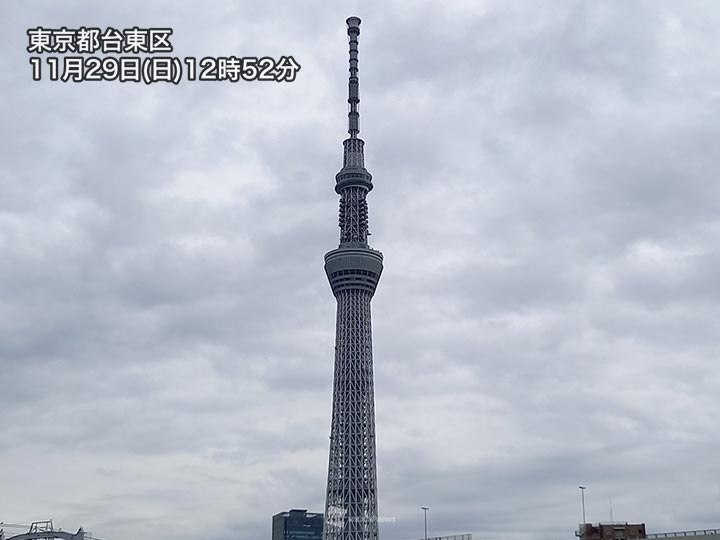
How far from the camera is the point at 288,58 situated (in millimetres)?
90812

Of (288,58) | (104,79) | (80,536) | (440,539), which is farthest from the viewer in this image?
(440,539)

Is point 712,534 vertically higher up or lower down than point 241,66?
lower down

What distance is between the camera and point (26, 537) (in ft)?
427

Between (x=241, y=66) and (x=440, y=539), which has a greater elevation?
(x=241, y=66)

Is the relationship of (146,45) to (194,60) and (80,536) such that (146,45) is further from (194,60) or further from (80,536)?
(80,536)

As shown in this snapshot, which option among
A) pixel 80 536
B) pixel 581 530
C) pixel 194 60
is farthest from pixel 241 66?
pixel 581 530

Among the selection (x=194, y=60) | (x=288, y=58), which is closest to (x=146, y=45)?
(x=194, y=60)

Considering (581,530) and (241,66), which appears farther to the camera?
(581,530)

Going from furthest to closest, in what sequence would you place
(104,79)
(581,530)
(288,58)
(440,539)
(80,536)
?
(581,530), (440,539), (80,536), (288,58), (104,79)

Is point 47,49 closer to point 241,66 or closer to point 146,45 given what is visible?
point 146,45

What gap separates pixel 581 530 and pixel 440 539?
37.5m

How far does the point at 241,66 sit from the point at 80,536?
234ft

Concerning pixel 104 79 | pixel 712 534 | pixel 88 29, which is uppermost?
pixel 88 29

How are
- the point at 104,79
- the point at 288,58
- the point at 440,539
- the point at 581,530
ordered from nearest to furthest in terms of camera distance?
the point at 104,79 → the point at 288,58 → the point at 440,539 → the point at 581,530
